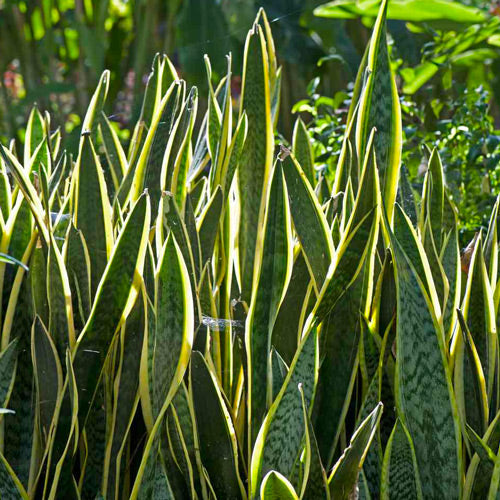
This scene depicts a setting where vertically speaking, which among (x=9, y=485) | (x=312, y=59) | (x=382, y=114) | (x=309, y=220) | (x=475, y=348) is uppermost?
(x=312, y=59)

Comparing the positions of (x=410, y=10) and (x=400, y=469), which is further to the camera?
(x=410, y=10)

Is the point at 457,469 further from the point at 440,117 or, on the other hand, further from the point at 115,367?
the point at 440,117

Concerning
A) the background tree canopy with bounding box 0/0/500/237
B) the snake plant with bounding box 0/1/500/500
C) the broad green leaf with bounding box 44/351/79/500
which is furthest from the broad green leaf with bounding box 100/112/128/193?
the broad green leaf with bounding box 44/351/79/500

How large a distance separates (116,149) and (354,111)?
363mm

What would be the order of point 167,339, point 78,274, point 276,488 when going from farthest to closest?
point 78,274 < point 167,339 < point 276,488

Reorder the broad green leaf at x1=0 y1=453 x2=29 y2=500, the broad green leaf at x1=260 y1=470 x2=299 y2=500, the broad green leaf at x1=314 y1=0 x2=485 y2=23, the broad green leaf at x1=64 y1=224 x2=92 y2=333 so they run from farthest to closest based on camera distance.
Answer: the broad green leaf at x1=314 y1=0 x2=485 y2=23 < the broad green leaf at x1=64 y1=224 x2=92 y2=333 < the broad green leaf at x1=0 y1=453 x2=29 y2=500 < the broad green leaf at x1=260 y1=470 x2=299 y2=500

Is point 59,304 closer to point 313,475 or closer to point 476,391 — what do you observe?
point 313,475

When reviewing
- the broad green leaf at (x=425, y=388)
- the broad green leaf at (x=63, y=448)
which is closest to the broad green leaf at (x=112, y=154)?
the broad green leaf at (x=63, y=448)

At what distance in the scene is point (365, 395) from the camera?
2.25 ft

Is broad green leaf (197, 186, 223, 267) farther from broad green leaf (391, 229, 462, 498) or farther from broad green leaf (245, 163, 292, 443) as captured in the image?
broad green leaf (391, 229, 462, 498)

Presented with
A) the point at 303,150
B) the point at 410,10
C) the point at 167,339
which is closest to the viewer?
the point at 167,339

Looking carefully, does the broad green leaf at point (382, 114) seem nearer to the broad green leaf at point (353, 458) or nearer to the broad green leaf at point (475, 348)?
the broad green leaf at point (475, 348)

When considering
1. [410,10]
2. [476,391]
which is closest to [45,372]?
[476,391]

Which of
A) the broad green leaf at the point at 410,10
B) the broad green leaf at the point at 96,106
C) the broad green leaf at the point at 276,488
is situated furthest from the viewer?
the broad green leaf at the point at 410,10
